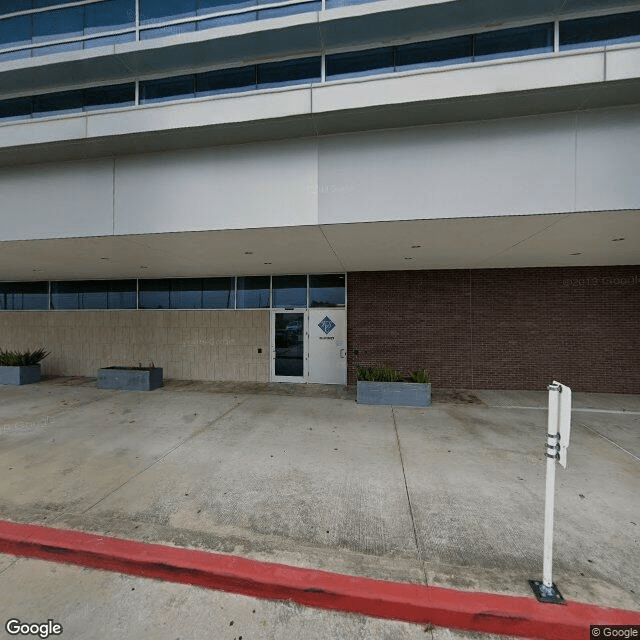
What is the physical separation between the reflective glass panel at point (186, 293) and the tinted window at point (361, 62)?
7.88 metres

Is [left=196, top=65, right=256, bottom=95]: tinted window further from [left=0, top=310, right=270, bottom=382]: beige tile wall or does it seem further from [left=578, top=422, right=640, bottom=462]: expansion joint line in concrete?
[left=578, top=422, right=640, bottom=462]: expansion joint line in concrete

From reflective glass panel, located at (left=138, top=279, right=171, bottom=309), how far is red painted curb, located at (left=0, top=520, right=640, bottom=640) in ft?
31.0

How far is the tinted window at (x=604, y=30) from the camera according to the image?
516 cm

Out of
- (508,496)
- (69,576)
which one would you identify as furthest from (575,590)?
(69,576)

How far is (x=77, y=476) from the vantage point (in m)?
4.19

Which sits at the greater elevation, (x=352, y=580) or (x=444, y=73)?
(x=444, y=73)

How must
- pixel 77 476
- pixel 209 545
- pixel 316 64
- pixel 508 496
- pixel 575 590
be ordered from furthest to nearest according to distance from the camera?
pixel 316 64 < pixel 77 476 < pixel 508 496 < pixel 209 545 < pixel 575 590

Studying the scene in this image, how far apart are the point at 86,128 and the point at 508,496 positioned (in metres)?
8.32

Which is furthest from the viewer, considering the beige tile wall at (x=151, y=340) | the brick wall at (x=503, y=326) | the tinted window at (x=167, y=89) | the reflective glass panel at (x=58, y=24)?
the beige tile wall at (x=151, y=340)

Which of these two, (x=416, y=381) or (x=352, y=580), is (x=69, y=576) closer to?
(x=352, y=580)

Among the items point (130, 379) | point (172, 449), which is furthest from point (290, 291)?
point (172, 449)

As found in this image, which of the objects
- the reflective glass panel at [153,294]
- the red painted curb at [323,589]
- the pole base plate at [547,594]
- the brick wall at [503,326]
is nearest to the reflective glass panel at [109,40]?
the reflective glass panel at [153,294]

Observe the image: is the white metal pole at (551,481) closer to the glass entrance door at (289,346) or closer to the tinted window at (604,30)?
the tinted window at (604,30)

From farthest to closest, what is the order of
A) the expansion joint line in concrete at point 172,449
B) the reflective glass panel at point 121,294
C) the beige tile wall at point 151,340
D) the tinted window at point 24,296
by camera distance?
1. the tinted window at point 24,296
2. the reflective glass panel at point 121,294
3. the beige tile wall at point 151,340
4. the expansion joint line in concrete at point 172,449
